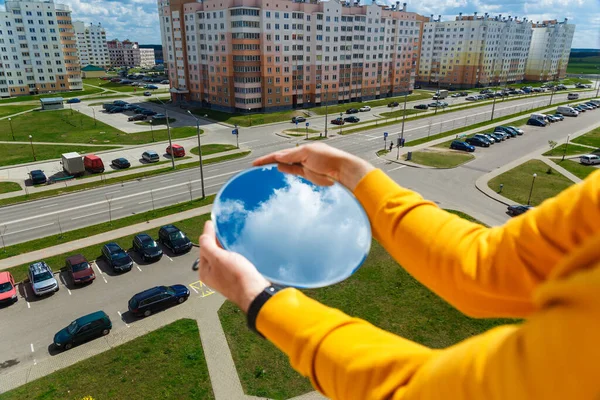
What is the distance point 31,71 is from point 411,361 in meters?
128

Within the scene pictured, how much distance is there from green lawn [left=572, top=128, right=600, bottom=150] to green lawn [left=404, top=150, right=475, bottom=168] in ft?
69.8

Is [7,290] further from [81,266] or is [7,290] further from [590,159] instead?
[590,159]

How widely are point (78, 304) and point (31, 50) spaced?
109274mm

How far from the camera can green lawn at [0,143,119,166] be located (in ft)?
158

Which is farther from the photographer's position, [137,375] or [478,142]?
[478,142]

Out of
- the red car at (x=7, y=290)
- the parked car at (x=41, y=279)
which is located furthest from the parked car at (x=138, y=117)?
the red car at (x=7, y=290)

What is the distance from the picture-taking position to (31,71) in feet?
340

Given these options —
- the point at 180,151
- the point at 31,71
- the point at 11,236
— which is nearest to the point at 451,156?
the point at 180,151

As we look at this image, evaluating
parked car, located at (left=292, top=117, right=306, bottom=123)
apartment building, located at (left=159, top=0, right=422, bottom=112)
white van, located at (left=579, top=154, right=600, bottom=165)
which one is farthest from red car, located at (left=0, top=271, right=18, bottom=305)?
apartment building, located at (left=159, top=0, right=422, bottom=112)

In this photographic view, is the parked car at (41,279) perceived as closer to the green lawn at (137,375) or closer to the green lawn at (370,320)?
the green lawn at (137,375)

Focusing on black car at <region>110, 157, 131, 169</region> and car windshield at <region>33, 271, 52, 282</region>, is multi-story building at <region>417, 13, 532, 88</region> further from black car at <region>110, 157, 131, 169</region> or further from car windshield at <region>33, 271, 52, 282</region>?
car windshield at <region>33, 271, 52, 282</region>

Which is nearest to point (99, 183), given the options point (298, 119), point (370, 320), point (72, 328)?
point (72, 328)

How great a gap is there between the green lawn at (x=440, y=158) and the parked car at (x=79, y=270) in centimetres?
3600

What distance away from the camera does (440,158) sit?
158 ft
